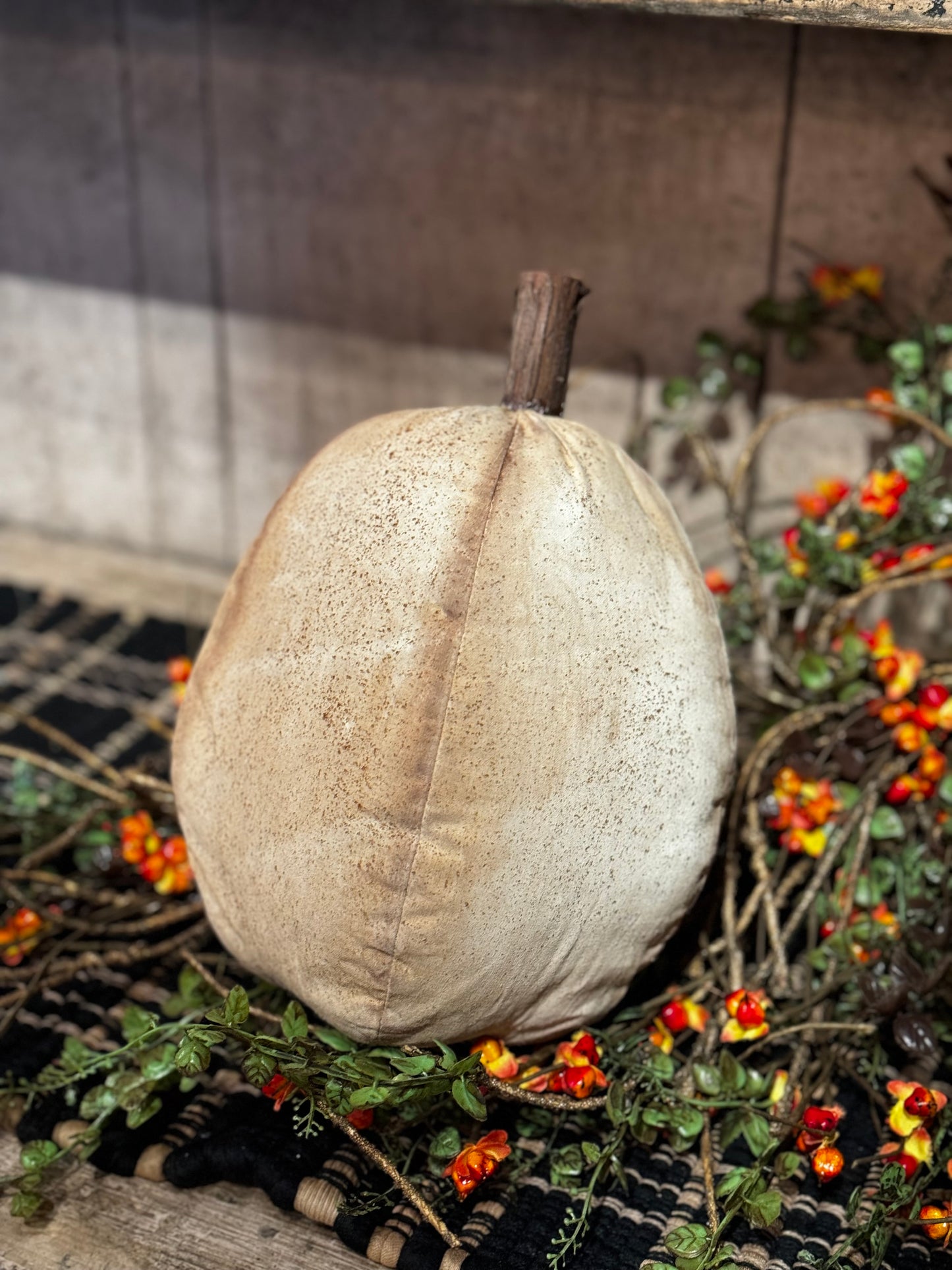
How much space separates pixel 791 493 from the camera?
7.11 ft

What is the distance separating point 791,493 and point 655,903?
1.07 meters

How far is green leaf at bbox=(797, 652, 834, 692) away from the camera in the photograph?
1.66 m

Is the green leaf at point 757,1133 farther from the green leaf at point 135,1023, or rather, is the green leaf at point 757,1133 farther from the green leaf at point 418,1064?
the green leaf at point 135,1023

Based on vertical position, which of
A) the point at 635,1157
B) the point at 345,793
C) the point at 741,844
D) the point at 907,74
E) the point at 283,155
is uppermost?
the point at 907,74

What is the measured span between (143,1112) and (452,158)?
1.60 m

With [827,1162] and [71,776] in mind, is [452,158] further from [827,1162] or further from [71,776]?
[827,1162]

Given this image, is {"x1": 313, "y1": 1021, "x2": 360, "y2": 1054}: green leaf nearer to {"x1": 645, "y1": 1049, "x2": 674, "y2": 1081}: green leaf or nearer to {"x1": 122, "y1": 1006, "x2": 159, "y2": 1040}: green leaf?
{"x1": 122, "y1": 1006, "x2": 159, "y2": 1040}: green leaf

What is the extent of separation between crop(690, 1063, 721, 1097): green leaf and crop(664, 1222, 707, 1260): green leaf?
0.55 feet

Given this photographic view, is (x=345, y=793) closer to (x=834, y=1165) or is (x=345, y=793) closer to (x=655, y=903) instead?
(x=655, y=903)

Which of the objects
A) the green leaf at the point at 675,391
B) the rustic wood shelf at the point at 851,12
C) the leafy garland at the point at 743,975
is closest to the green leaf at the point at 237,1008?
the leafy garland at the point at 743,975

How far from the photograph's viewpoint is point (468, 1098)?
1.16 metres

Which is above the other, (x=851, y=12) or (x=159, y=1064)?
(x=851, y=12)

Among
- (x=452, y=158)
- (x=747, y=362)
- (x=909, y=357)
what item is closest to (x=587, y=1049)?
(x=909, y=357)

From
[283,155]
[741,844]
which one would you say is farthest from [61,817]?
[283,155]
